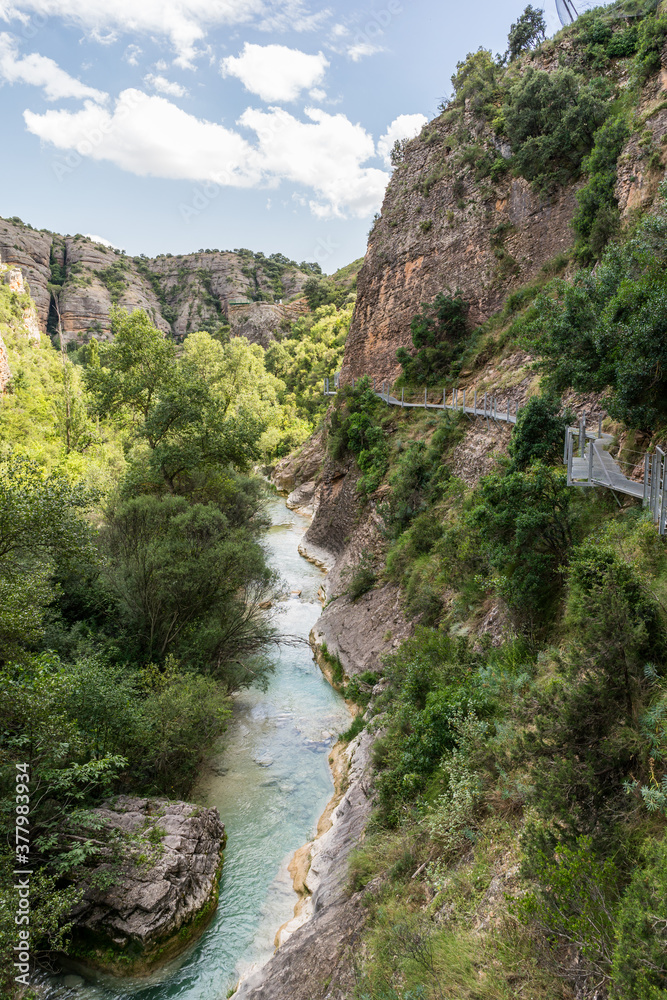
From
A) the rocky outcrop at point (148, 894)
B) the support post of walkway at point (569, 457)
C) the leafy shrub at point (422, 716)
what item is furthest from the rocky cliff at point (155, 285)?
the support post of walkway at point (569, 457)

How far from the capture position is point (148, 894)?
870cm

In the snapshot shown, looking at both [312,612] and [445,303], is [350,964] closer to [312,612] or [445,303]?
[312,612]

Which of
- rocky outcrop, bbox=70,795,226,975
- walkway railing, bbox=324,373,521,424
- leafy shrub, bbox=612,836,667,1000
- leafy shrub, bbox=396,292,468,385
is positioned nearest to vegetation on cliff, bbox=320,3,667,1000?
leafy shrub, bbox=612,836,667,1000

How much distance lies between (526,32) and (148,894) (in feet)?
117

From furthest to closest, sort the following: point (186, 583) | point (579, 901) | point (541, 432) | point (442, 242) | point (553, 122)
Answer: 1. point (442, 242)
2. point (553, 122)
3. point (186, 583)
4. point (541, 432)
5. point (579, 901)

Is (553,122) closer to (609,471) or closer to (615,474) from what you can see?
(609,471)

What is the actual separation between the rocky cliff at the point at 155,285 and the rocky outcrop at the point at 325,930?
72.5m

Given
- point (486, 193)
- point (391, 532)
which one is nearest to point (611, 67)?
point (486, 193)

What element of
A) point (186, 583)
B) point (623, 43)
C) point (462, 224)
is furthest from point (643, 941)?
point (462, 224)

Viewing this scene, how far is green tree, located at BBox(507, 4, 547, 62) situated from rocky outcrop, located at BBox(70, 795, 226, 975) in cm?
3390

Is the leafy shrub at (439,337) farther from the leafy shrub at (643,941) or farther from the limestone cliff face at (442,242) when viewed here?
the leafy shrub at (643,941)

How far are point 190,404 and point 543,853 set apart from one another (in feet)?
63.1

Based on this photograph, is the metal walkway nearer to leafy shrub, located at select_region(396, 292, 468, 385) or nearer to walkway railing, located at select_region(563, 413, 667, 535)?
walkway railing, located at select_region(563, 413, 667, 535)

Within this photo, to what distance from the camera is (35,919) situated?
716 cm
